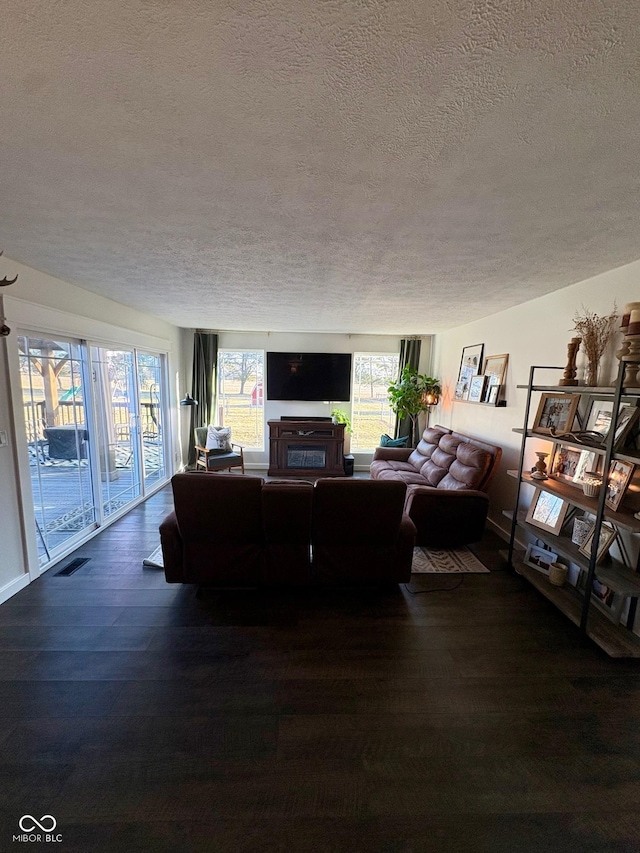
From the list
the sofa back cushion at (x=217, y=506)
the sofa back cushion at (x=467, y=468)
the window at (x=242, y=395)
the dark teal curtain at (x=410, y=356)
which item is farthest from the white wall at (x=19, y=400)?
the dark teal curtain at (x=410, y=356)

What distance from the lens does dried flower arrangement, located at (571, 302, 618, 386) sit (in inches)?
99.3

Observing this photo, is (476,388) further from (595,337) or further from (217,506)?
(217,506)

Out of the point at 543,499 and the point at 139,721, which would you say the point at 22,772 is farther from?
the point at 543,499

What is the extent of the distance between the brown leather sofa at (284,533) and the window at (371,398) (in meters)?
Result: 3.91

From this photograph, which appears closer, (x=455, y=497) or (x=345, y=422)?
(x=455, y=497)

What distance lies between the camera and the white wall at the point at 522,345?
254cm

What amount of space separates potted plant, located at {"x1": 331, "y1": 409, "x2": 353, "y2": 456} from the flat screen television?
0.27m

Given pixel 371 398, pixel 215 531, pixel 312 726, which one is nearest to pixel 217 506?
pixel 215 531

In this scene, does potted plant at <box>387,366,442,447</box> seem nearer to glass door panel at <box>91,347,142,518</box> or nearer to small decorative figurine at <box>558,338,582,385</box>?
small decorative figurine at <box>558,338,582,385</box>

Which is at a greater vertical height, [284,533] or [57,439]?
[57,439]

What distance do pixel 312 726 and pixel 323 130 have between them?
8.47 feet

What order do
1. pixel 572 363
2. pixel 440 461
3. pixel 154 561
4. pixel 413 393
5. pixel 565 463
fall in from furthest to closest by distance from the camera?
pixel 413 393 → pixel 440 461 → pixel 154 561 → pixel 565 463 → pixel 572 363

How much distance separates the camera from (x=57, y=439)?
3223 mm

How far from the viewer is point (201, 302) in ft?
12.7
